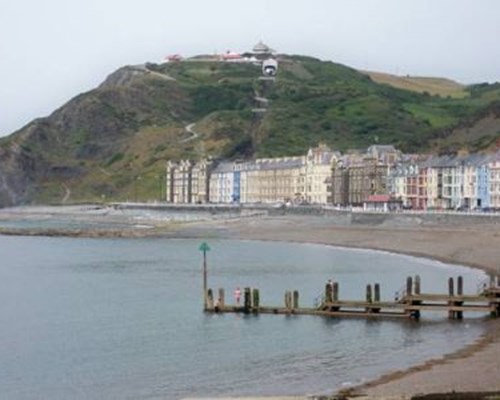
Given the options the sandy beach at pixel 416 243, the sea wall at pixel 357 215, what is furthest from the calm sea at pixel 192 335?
the sea wall at pixel 357 215

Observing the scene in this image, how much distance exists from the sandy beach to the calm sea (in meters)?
1.22

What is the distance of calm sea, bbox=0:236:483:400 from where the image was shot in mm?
30109

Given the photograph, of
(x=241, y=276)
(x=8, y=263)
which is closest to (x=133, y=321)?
(x=241, y=276)

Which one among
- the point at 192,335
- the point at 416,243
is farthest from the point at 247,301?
the point at 416,243

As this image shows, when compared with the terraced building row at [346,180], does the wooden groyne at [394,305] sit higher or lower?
lower

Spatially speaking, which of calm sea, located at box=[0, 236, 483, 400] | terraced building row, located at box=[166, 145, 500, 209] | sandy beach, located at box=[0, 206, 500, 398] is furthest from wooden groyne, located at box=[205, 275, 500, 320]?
terraced building row, located at box=[166, 145, 500, 209]

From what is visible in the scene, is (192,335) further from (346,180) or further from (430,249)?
(346,180)

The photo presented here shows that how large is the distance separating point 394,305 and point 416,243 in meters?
39.8

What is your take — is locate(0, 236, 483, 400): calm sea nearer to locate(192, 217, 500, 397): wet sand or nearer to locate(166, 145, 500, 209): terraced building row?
locate(192, 217, 500, 397): wet sand

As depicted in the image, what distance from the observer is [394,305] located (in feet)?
133

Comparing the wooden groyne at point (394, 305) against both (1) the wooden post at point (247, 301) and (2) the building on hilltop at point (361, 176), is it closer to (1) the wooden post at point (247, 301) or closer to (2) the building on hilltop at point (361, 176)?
(1) the wooden post at point (247, 301)

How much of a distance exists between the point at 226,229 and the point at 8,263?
106ft

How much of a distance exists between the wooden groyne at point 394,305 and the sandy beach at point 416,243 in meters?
1.51

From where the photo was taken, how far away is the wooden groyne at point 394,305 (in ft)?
132
